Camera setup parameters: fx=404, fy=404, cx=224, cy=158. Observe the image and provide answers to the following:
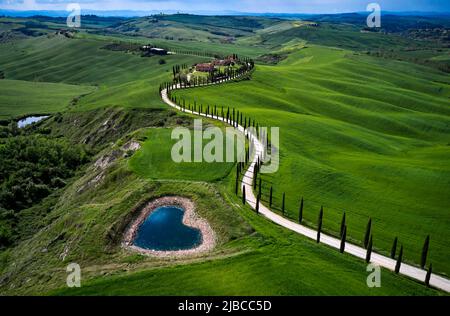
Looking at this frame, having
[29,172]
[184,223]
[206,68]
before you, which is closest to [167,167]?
[184,223]

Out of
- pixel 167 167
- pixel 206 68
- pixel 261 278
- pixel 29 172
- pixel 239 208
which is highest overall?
pixel 206 68

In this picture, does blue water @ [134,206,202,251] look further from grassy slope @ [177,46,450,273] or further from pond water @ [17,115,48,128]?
pond water @ [17,115,48,128]

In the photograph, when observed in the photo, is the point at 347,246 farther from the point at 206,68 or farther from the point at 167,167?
the point at 206,68

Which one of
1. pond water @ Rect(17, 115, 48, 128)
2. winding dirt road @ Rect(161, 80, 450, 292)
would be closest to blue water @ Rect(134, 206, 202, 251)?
winding dirt road @ Rect(161, 80, 450, 292)

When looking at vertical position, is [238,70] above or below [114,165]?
above

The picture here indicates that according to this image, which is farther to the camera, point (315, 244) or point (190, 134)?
point (190, 134)
